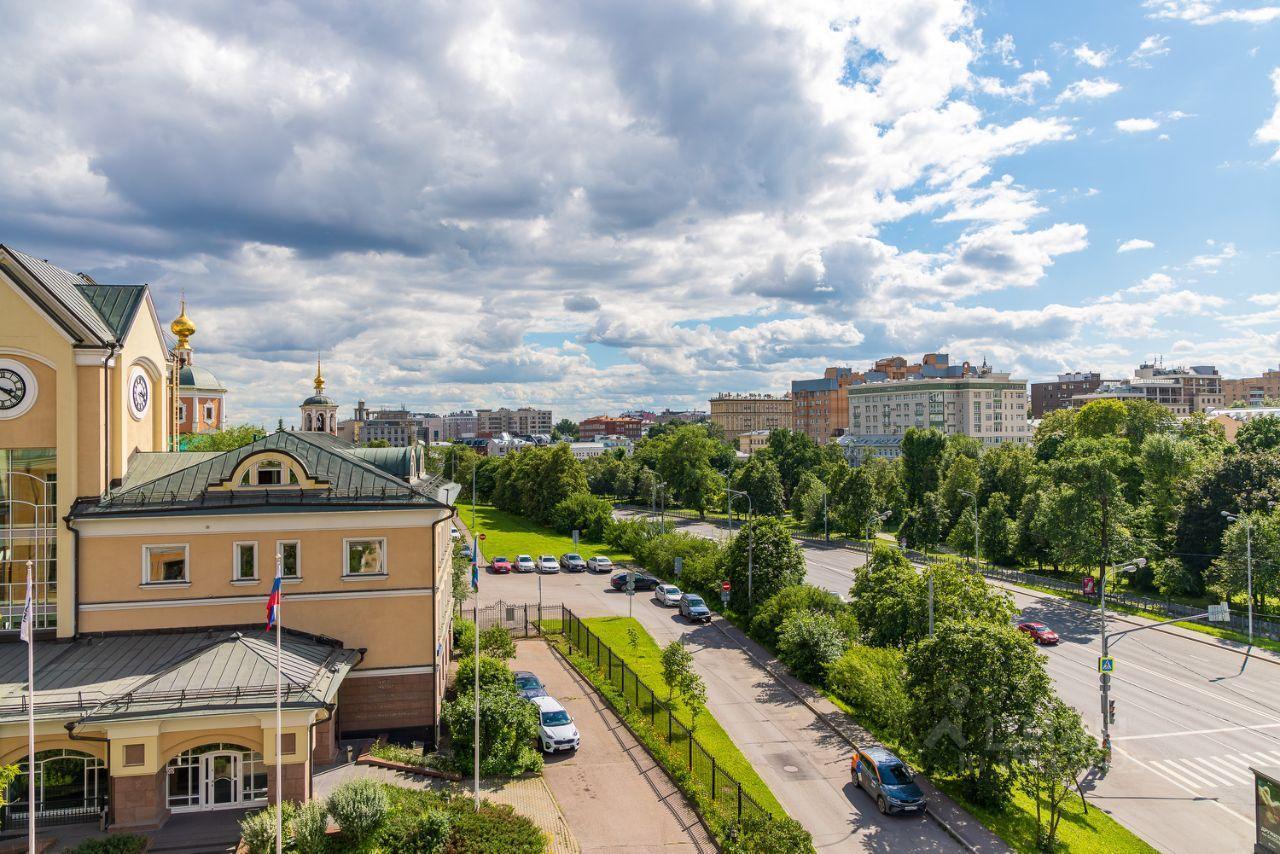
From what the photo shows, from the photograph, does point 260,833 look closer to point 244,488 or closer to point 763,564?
point 244,488

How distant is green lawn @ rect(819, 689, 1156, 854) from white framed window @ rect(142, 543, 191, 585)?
25859 millimetres

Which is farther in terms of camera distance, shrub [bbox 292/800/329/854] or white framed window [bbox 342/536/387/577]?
white framed window [bbox 342/536/387/577]

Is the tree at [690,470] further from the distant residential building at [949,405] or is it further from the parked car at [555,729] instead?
the parked car at [555,729]

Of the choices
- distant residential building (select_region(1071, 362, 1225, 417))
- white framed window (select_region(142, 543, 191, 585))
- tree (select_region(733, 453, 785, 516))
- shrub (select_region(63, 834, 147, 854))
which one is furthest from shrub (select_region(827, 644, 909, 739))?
distant residential building (select_region(1071, 362, 1225, 417))

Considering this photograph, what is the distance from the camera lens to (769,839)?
19672 mm

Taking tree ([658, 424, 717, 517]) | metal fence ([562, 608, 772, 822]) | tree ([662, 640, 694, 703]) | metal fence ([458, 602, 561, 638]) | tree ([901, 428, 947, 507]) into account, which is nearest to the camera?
metal fence ([562, 608, 772, 822])

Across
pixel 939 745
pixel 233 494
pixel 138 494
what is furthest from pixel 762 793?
pixel 138 494

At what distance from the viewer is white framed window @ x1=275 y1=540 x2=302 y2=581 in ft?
83.5

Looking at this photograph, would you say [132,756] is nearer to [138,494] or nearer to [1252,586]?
[138,494]

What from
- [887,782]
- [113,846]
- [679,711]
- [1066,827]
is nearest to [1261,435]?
[1066,827]

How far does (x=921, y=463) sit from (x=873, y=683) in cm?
7255

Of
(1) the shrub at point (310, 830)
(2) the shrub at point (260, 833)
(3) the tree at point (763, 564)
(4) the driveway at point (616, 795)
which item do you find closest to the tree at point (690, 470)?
(3) the tree at point (763, 564)

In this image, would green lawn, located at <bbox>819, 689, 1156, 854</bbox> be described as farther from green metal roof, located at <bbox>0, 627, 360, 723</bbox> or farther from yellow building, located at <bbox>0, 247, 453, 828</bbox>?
green metal roof, located at <bbox>0, 627, 360, 723</bbox>

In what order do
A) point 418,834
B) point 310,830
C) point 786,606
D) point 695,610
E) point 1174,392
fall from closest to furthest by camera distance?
point 310,830 < point 418,834 < point 786,606 < point 695,610 < point 1174,392
